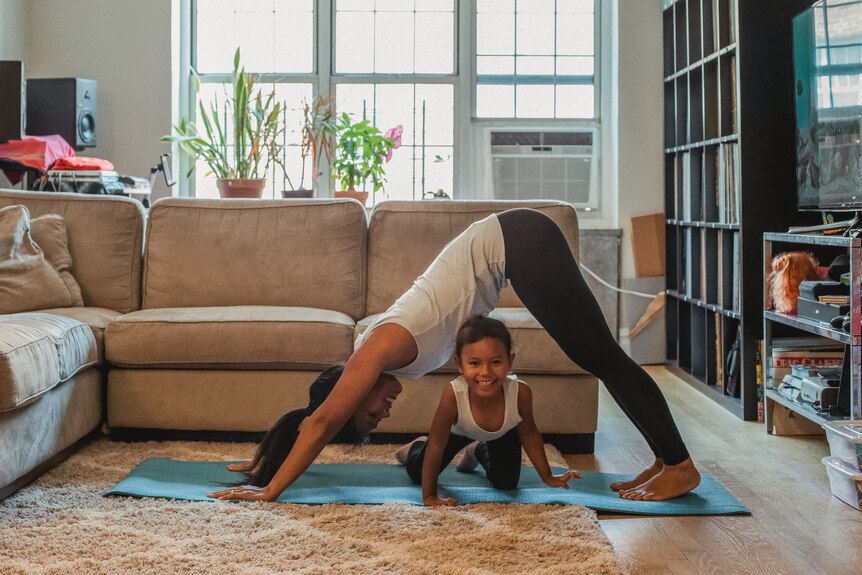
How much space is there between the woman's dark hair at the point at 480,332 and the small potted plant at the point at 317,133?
3.06 metres

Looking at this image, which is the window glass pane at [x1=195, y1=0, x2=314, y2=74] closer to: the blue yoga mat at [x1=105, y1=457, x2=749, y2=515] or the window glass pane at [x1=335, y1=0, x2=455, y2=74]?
the window glass pane at [x1=335, y1=0, x2=455, y2=74]

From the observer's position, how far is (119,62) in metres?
5.62

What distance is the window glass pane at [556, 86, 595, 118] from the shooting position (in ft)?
19.2

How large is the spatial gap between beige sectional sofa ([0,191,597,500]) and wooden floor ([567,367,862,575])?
36cm

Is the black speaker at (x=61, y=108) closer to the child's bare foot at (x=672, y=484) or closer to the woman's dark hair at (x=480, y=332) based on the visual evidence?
the woman's dark hair at (x=480, y=332)

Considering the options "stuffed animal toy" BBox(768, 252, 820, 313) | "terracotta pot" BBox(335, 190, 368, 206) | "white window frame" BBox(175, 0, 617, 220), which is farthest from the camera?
"white window frame" BBox(175, 0, 617, 220)

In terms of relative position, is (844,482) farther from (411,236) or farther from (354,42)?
(354,42)

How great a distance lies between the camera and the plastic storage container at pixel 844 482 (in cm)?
262

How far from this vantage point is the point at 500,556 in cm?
217

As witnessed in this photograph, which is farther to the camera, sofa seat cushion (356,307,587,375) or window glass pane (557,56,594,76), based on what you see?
window glass pane (557,56,594,76)

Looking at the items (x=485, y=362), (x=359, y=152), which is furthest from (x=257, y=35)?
(x=485, y=362)

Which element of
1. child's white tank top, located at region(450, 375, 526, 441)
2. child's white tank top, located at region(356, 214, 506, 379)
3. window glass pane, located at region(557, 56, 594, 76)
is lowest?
child's white tank top, located at region(450, 375, 526, 441)

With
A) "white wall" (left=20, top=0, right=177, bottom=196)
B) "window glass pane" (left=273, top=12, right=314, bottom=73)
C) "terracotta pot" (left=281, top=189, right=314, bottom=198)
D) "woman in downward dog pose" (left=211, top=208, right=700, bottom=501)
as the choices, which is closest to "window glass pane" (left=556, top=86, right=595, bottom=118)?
"window glass pane" (left=273, top=12, right=314, bottom=73)

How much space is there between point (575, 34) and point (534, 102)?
456mm
